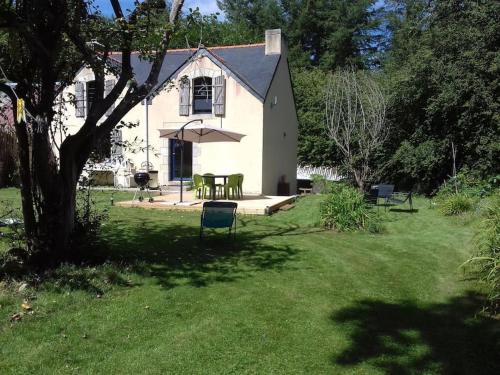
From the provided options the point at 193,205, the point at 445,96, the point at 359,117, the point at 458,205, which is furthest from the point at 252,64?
the point at 458,205

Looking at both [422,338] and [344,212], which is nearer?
[422,338]

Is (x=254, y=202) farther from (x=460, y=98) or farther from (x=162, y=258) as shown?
(x=460, y=98)

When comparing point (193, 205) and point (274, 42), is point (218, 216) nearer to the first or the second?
point (193, 205)

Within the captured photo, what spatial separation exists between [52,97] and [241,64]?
12676 millimetres

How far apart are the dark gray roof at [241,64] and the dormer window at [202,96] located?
2.68 feet

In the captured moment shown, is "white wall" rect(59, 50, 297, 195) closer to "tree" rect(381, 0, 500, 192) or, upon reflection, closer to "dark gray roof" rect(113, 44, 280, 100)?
"dark gray roof" rect(113, 44, 280, 100)

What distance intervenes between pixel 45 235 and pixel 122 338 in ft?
7.26

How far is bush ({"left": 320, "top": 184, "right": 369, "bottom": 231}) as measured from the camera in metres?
9.64

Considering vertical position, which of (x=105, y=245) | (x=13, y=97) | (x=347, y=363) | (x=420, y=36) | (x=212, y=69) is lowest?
(x=347, y=363)

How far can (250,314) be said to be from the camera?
460cm

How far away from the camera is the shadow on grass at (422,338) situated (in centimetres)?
379

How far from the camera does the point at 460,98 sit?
15930 millimetres

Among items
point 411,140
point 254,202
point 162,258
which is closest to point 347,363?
point 162,258

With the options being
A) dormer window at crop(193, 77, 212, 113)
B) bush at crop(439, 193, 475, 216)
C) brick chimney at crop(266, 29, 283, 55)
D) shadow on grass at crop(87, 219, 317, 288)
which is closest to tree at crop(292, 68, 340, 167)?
brick chimney at crop(266, 29, 283, 55)
